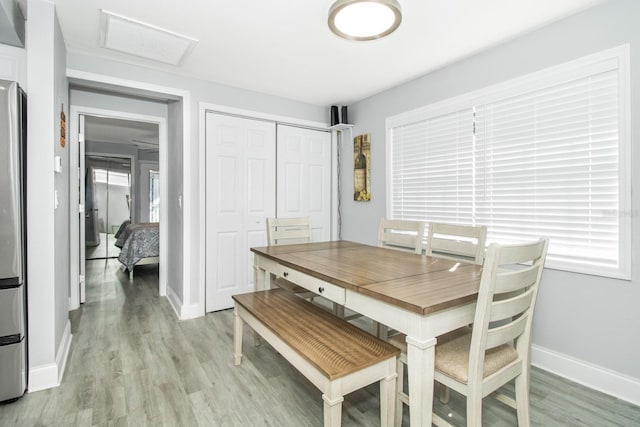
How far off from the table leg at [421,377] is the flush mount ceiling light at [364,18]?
1581 millimetres

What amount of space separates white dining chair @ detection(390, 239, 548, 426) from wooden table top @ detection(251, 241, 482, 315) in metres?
0.12

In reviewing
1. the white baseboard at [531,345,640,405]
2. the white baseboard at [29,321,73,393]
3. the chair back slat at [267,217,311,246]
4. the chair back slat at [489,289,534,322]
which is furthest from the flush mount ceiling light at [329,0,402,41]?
the white baseboard at [29,321,73,393]

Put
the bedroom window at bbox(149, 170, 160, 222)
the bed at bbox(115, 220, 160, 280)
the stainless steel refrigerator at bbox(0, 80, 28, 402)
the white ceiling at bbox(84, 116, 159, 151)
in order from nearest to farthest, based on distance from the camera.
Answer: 1. the stainless steel refrigerator at bbox(0, 80, 28, 402)
2. the bed at bbox(115, 220, 160, 280)
3. the white ceiling at bbox(84, 116, 159, 151)
4. the bedroom window at bbox(149, 170, 160, 222)

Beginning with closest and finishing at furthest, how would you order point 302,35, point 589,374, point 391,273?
point 391,273 < point 589,374 < point 302,35

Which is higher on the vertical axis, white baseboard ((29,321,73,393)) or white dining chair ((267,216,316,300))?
white dining chair ((267,216,316,300))

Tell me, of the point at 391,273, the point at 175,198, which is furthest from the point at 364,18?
the point at 175,198

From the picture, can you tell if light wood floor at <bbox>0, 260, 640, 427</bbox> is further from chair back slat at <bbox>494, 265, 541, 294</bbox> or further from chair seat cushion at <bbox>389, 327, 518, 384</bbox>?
chair back slat at <bbox>494, 265, 541, 294</bbox>

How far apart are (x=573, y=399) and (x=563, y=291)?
2.13 feet

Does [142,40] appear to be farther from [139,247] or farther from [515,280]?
[139,247]

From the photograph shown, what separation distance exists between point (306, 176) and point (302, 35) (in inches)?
71.9

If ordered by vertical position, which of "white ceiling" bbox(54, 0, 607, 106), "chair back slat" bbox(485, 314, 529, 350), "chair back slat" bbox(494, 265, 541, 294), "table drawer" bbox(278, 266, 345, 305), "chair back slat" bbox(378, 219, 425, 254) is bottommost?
"chair back slat" bbox(485, 314, 529, 350)

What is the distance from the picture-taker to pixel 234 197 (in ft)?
11.3

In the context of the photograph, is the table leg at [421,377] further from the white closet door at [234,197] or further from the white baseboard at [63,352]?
the white closet door at [234,197]

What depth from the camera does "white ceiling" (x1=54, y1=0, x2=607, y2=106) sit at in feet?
6.57
